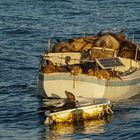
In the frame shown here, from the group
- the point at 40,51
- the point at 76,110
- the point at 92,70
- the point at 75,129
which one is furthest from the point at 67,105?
the point at 40,51

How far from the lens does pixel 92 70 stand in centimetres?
4916

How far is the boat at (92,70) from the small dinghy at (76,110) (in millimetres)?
2720

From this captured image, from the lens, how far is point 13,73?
2295 inches

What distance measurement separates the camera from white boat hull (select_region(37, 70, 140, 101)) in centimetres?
4853

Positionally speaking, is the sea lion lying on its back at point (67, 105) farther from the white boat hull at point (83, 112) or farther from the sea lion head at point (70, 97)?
the white boat hull at point (83, 112)

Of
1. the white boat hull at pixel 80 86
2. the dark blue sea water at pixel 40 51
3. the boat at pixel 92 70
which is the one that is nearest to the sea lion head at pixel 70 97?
the dark blue sea water at pixel 40 51

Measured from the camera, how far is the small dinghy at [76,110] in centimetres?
4348

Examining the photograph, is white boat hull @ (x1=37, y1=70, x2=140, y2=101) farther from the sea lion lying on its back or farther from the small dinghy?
the sea lion lying on its back

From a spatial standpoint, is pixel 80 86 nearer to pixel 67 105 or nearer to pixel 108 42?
pixel 67 105

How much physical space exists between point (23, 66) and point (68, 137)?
20.8m

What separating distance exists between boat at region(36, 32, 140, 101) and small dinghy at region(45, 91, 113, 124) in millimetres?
2720

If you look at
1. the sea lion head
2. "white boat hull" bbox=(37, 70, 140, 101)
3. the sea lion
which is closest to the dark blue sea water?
"white boat hull" bbox=(37, 70, 140, 101)

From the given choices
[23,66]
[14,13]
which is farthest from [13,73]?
[14,13]

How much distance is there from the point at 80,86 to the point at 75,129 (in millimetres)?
6185
